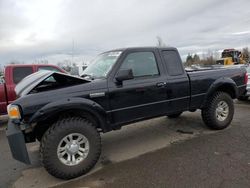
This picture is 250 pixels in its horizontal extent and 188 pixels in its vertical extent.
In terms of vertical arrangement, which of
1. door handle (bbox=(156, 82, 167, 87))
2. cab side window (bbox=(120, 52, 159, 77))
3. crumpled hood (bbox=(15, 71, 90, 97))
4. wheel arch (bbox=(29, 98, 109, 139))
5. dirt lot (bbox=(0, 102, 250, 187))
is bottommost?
dirt lot (bbox=(0, 102, 250, 187))

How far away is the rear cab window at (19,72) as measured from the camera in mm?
7578

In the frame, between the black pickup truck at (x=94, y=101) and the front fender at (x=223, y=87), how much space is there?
0.03m

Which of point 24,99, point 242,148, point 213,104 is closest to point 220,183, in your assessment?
point 242,148

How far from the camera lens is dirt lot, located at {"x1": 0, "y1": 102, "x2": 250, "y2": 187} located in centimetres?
352

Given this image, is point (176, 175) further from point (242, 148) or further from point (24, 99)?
point (24, 99)

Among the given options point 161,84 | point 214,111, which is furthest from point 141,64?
point 214,111

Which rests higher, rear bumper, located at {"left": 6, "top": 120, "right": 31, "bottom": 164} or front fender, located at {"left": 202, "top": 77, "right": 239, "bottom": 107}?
front fender, located at {"left": 202, "top": 77, "right": 239, "bottom": 107}

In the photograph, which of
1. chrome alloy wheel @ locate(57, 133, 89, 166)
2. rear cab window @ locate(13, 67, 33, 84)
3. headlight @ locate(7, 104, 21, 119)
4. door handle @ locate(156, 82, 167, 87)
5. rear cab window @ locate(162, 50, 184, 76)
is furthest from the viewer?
rear cab window @ locate(13, 67, 33, 84)

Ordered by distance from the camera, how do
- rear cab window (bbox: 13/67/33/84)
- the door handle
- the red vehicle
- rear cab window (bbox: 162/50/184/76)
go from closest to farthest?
the door handle < rear cab window (bbox: 162/50/184/76) < the red vehicle < rear cab window (bbox: 13/67/33/84)

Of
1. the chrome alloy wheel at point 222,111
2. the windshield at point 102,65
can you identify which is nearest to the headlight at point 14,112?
the windshield at point 102,65

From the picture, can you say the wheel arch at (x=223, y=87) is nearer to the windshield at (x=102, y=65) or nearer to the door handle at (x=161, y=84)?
the door handle at (x=161, y=84)

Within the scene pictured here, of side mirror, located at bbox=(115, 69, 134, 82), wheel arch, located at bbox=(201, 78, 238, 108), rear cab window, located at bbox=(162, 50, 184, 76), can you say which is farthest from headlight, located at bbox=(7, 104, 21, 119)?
wheel arch, located at bbox=(201, 78, 238, 108)

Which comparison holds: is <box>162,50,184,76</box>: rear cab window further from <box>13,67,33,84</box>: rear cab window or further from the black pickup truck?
<box>13,67,33,84</box>: rear cab window

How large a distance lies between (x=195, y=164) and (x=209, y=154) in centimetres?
52
